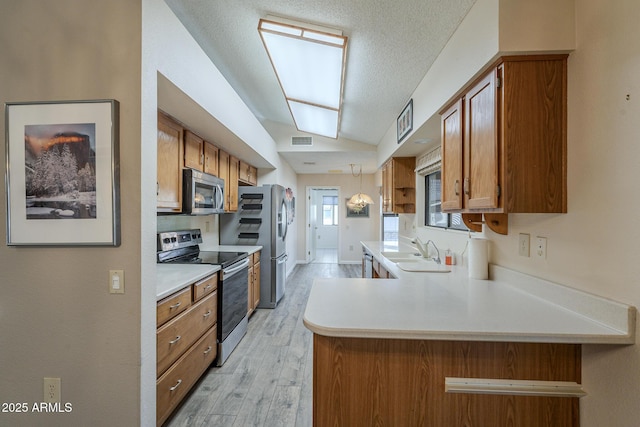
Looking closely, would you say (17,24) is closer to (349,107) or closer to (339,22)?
(339,22)

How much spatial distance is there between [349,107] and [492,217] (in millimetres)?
2142

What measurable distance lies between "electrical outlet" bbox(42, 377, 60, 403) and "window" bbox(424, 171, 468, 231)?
2.94 m

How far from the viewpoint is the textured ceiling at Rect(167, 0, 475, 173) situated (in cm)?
166

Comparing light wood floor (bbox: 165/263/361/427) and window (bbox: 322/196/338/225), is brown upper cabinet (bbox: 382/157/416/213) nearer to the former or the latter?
light wood floor (bbox: 165/263/361/427)

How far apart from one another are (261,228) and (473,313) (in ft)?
9.78

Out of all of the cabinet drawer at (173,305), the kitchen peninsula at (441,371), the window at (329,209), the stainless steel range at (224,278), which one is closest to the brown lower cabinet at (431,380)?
the kitchen peninsula at (441,371)

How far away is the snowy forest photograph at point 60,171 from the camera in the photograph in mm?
1322

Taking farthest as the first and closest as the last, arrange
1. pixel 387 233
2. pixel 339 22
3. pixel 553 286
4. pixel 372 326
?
pixel 387 233
pixel 339 22
pixel 553 286
pixel 372 326

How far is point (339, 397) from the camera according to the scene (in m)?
1.08

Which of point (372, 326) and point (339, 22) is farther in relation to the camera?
point (339, 22)

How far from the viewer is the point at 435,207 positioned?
3.05 m

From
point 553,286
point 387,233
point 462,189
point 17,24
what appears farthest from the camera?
point 387,233

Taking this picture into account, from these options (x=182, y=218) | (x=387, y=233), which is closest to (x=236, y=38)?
(x=182, y=218)

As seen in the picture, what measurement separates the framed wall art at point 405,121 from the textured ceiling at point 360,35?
0.11m
